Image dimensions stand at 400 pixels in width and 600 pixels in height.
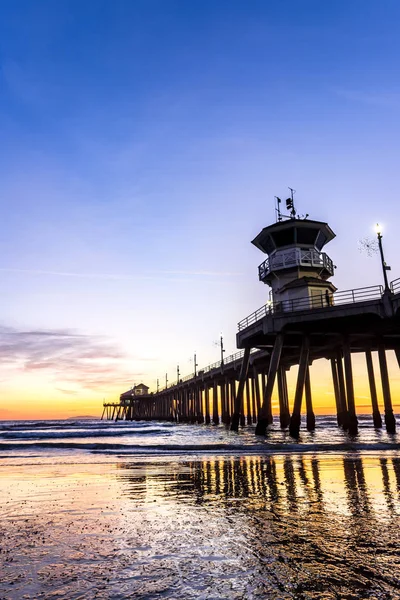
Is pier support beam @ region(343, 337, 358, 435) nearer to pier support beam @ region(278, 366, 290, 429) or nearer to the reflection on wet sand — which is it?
pier support beam @ region(278, 366, 290, 429)

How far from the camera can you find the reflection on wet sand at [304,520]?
3.08 meters

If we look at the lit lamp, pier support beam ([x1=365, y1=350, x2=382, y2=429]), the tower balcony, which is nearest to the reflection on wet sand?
the lit lamp

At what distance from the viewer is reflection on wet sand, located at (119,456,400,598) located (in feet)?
10.1

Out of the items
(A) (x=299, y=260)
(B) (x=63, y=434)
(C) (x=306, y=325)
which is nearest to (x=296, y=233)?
(A) (x=299, y=260)

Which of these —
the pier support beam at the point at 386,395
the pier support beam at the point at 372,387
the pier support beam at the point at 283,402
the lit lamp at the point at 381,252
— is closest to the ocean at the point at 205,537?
the lit lamp at the point at 381,252

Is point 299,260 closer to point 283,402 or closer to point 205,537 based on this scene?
Result: point 283,402

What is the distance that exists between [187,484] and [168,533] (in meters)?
3.89

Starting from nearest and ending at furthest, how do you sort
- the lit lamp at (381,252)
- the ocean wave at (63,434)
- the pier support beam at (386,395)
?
the lit lamp at (381,252) < the pier support beam at (386,395) < the ocean wave at (63,434)

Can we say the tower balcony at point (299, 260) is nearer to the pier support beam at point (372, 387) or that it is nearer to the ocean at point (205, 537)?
the pier support beam at point (372, 387)

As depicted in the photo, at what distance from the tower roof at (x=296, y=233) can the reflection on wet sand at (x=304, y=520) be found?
954 inches

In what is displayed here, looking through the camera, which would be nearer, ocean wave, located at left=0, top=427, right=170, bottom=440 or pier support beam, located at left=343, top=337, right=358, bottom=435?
pier support beam, located at left=343, top=337, right=358, bottom=435

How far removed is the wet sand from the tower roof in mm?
25803

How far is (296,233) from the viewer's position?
1292 inches

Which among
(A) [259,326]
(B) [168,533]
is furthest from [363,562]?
(A) [259,326]
